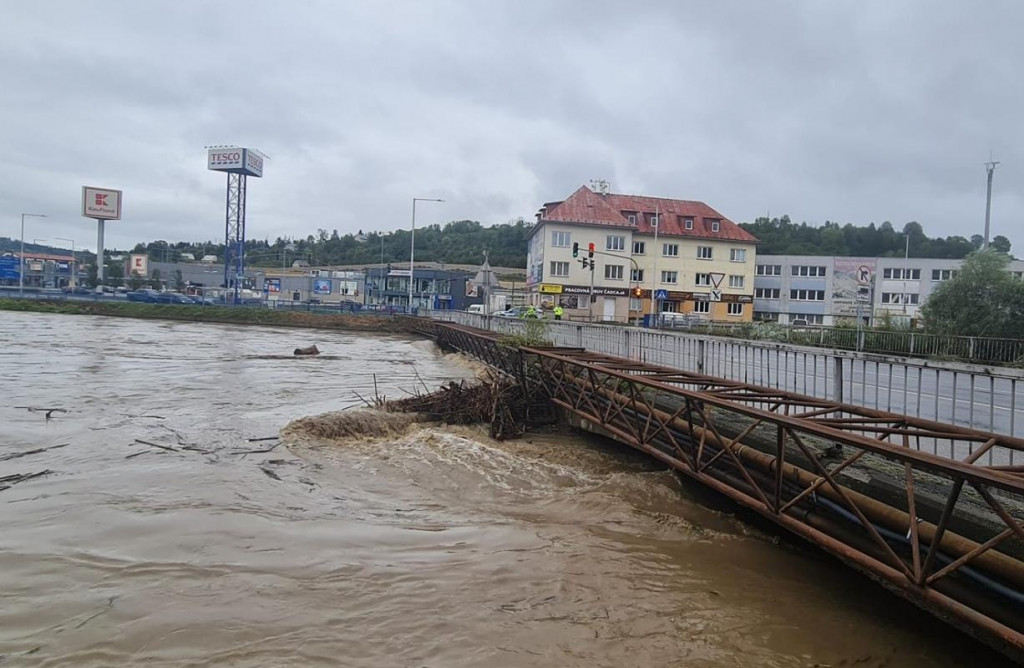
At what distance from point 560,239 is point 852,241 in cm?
7302

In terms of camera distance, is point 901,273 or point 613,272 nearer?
point 613,272

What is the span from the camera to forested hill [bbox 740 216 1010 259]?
9581 centimetres

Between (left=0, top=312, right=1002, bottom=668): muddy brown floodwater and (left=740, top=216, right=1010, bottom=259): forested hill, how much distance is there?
91.9 metres

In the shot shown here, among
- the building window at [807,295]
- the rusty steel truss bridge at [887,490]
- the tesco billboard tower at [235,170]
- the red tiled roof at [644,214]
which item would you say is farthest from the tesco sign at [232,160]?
the rusty steel truss bridge at [887,490]

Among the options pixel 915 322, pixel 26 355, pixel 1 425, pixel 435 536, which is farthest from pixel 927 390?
pixel 915 322

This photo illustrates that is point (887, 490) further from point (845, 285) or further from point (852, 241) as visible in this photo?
point (852, 241)

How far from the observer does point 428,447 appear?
36.9 feet

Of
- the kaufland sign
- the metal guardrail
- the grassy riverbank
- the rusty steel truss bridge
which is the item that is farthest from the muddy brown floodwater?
the kaufland sign

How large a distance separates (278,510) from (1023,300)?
3123 centimetres

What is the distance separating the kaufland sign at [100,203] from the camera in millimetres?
79625

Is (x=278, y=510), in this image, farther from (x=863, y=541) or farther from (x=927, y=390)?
(x=927, y=390)

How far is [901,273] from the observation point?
218 feet

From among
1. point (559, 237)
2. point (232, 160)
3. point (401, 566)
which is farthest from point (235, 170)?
point (401, 566)

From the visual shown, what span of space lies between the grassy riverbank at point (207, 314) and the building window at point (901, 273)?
170 feet
